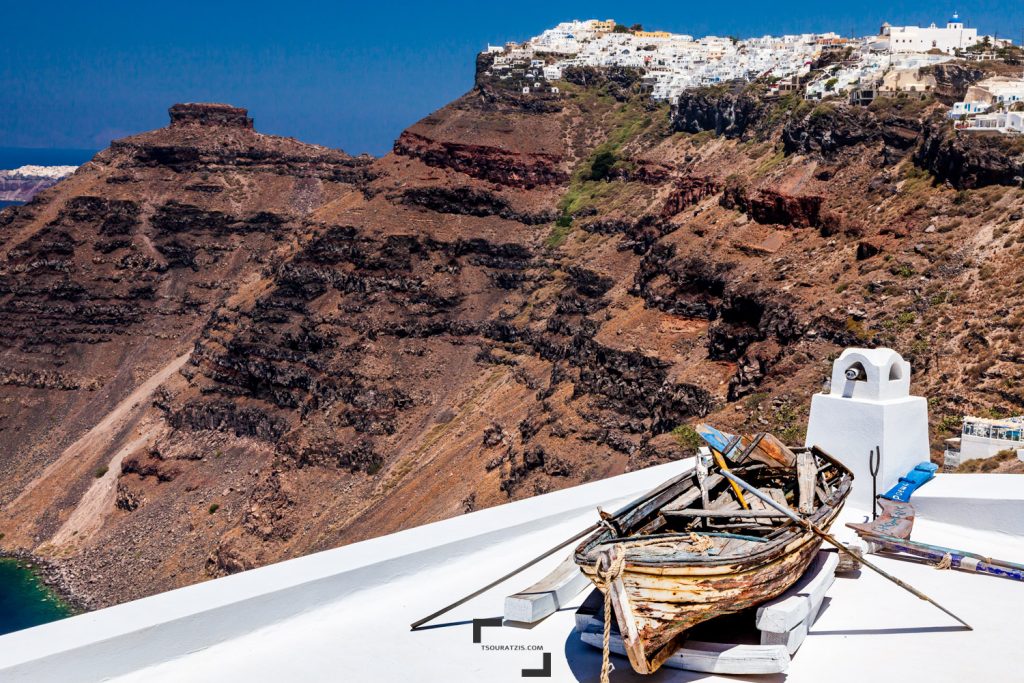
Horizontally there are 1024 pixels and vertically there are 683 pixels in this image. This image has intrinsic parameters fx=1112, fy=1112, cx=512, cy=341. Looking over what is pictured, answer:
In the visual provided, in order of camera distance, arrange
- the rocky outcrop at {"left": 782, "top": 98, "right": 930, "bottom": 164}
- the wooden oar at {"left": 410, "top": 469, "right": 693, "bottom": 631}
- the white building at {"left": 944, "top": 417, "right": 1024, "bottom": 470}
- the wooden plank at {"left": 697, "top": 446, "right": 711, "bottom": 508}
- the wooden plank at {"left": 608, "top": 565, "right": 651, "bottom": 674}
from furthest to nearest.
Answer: the rocky outcrop at {"left": 782, "top": 98, "right": 930, "bottom": 164}
the white building at {"left": 944, "top": 417, "right": 1024, "bottom": 470}
the wooden plank at {"left": 697, "top": 446, "right": 711, "bottom": 508}
the wooden oar at {"left": 410, "top": 469, "right": 693, "bottom": 631}
the wooden plank at {"left": 608, "top": 565, "right": 651, "bottom": 674}

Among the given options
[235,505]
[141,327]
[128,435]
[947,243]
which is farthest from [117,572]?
[947,243]

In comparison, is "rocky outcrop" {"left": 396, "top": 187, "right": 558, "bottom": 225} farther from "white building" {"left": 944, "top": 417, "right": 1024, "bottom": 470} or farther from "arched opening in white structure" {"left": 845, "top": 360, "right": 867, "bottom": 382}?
"arched opening in white structure" {"left": 845, "top": 360, "right": 867, "bottom": 382}

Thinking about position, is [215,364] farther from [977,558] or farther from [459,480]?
[977,558]

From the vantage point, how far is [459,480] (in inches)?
2114

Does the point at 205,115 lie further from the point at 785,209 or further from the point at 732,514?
the point at 732,514

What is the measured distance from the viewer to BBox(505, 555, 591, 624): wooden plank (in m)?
8.94

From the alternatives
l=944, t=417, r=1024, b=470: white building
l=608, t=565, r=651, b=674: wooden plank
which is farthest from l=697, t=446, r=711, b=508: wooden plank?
l=944, t=417, r=1024, b=470: white building

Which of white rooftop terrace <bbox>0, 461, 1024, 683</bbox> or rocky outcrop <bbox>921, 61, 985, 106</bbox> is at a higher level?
rocky outcrop <bbox>921, 61, 985, 106</bbox>

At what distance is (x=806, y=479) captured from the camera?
33.0ft

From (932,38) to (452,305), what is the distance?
3522cm

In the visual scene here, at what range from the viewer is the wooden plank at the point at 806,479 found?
9547 mm

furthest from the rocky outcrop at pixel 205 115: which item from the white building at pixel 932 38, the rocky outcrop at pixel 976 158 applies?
the rocky outcrop at pixel 976 158

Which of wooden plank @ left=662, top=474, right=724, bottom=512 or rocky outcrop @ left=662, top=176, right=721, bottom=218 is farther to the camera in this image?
rocky outcrop @ left=662, top=176, right=721, bottom=218

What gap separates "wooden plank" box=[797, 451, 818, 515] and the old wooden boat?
1 centimetres
